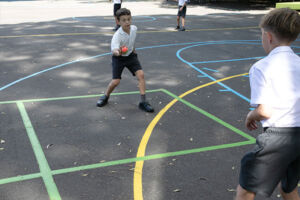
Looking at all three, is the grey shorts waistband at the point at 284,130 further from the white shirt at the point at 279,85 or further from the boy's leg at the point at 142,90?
the boy's leg at the point at 142,90

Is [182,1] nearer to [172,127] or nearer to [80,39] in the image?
[80,39]

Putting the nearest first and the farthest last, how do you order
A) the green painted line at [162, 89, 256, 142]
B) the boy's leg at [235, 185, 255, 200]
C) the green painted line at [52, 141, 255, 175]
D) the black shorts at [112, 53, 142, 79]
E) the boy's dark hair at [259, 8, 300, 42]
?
the boy's dark hair at [259, 8, 300, 42]
the boy's leg at [235, 185, 255, 200]
the green painted line at [52, 141, 255, 175]
the green painted line at [162, 89, 256, 142]
the black shorts at [112, 53, 142, 79]

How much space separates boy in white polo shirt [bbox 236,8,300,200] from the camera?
2.23 m

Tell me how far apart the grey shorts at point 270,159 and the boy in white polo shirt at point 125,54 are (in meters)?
3.40

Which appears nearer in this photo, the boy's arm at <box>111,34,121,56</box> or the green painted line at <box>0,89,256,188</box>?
the green painted line at <box>0,89,256,188</box>

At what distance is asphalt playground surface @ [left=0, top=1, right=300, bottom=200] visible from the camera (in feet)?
12.4

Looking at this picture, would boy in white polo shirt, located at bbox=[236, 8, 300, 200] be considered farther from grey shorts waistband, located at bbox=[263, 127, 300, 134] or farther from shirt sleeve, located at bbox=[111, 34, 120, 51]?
shirt sleeve, located at bbox=[111, 34, 120, 51]

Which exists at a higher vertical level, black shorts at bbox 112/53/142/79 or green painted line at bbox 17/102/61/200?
black shorts at bbox 112/53/142/79

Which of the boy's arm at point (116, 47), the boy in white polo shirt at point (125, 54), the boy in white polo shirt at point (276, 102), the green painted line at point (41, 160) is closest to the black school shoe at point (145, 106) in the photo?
the boy in white polo shirt at point (125, 54)

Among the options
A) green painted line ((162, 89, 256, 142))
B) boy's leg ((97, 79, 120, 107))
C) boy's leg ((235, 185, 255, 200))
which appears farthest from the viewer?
boy's leg ((97, 79, 120, 107))

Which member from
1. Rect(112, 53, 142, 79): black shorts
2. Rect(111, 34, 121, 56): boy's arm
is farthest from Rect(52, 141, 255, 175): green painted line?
Rect(112, 53, 142, 79): black shorts

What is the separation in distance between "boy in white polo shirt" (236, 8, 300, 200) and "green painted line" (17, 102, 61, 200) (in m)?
2.17

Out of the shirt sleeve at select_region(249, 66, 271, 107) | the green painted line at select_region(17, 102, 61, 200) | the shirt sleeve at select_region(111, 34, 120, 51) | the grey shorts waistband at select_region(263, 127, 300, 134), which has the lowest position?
the green painted line at select_region(17, 102, 61, 200)

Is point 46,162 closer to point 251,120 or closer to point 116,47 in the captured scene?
point 116,47
